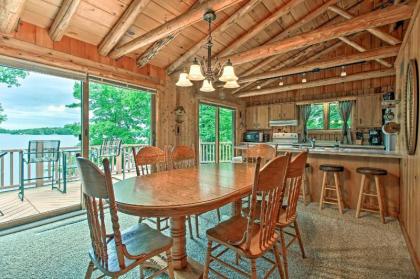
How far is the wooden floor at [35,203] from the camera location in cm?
318

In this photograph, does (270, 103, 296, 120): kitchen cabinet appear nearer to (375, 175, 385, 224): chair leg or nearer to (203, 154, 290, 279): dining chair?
(375, 175, 385, 224): chair leg

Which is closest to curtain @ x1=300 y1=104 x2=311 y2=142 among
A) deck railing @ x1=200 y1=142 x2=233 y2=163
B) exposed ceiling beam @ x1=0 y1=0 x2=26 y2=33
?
deck railing @ x1=200 y1=142 x2=233 y2=163

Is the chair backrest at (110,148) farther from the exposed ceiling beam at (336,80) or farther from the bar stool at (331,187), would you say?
the bar stool at (331,187)

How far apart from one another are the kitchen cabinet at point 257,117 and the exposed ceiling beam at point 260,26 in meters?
3.11

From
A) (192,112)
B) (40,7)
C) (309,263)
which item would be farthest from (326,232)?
(40,7)

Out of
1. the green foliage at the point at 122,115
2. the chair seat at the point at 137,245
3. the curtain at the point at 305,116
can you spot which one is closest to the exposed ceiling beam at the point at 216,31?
the green foliage at the point at 122,115

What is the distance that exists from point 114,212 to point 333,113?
642 cm

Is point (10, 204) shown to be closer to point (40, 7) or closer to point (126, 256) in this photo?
point (40, 7)

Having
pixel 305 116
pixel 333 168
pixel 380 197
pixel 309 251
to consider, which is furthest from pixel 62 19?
pixel 305 116

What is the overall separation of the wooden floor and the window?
6080 mm

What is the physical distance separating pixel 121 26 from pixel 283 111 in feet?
16.6

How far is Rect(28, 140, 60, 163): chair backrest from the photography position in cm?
399

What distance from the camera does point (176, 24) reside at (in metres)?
2.83

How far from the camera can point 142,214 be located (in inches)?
52.3
